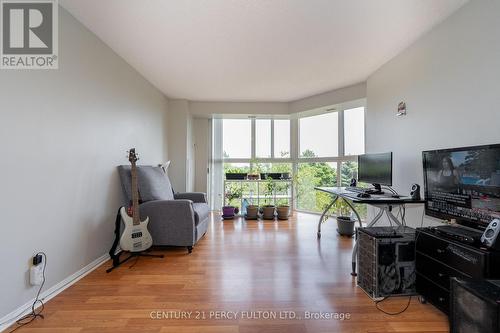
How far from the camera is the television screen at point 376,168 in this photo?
2.39 metres

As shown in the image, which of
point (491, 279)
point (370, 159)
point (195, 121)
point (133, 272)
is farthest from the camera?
point (195, 121)

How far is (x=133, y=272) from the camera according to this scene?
216 centimetres

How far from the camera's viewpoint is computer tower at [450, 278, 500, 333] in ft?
3.31

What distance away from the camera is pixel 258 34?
7.14ft

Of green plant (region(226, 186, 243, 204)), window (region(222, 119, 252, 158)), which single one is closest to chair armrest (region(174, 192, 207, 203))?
green plant (region(226, 186, 243, 204))

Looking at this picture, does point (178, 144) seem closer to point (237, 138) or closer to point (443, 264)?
point (237, 138)

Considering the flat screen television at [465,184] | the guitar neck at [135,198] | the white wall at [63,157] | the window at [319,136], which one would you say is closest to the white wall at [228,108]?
the window at [319,136]

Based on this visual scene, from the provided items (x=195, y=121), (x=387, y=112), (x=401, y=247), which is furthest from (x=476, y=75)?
(x=195, y=121)

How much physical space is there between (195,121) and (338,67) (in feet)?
10.5

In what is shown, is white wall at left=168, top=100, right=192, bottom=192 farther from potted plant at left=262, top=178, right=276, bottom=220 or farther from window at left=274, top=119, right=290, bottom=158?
window at left=274, top=119, right=290, bottom=158

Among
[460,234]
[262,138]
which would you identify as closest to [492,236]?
[460,234]

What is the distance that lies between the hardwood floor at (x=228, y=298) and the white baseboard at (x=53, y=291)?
0.06 meters

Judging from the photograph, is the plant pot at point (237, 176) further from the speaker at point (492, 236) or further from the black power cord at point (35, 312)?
the speaker at point (492, 236)

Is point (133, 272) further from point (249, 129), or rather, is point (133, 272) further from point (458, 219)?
point (249, 129)
